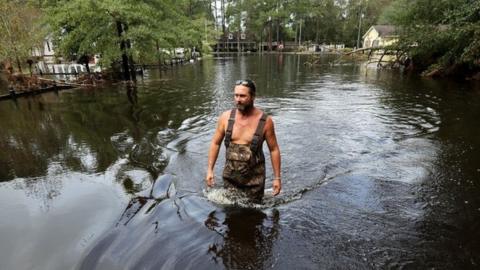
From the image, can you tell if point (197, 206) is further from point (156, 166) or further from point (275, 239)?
point (156, 166)

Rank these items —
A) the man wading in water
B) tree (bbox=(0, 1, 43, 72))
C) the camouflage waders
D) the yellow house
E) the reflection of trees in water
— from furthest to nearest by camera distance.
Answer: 1. the yellow house
2. tree (bbox=(0, 1, 43, 72))
3. the camouflage waders
4. the man wading in water
5. the reflection of trees in water

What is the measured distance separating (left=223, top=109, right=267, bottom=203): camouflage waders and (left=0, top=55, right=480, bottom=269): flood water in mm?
461

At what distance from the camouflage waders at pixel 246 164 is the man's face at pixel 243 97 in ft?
0.70

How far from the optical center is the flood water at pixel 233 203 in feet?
12.9

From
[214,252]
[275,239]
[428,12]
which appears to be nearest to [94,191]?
[214,252]

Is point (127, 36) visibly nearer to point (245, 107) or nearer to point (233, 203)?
point (233, 203)

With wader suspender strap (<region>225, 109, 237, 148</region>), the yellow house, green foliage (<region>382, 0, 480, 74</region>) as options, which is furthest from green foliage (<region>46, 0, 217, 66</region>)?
the yellow house

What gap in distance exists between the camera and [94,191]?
18.7ft

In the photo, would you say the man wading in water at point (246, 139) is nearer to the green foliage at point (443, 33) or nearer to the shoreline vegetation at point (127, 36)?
the shoreline vegetation at point (127, 36)

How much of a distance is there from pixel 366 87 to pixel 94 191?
16.5 metres

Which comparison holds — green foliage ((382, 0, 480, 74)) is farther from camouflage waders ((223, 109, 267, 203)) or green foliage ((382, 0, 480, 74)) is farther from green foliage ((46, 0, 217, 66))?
camouflage waders ((223, 109, 267, 203))

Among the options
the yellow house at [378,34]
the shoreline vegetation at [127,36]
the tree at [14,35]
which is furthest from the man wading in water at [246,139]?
the yellow house at [378,34]

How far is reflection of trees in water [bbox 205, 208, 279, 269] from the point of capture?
3.80 m

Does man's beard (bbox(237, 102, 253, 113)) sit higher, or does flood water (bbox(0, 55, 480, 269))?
man's beard (bbox(237, 102, 253, 113))
